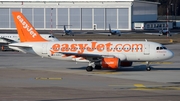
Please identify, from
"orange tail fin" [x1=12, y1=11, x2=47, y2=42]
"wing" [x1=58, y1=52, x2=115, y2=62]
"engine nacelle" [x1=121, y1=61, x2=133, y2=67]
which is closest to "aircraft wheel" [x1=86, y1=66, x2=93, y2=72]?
"wing" [x1=58, y1=52, x2=115, y2=62]

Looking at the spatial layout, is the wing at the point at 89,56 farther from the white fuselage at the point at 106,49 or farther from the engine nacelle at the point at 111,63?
the engine nacelle at the point at 111,63

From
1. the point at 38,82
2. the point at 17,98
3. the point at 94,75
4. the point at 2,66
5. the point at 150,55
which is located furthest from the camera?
the point at 2,66

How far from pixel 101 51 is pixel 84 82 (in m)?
8.57

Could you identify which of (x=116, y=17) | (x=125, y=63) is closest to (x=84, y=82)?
(x=125, y=63)

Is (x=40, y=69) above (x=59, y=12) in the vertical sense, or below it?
below

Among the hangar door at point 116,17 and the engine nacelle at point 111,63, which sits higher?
the hangar door at point 116,17

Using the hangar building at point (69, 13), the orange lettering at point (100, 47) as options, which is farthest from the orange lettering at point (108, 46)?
the hangar building at point (69, 13)

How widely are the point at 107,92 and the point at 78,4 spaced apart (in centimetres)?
9141

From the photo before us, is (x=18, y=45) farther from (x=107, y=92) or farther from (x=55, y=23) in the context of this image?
(x=55, y=23)

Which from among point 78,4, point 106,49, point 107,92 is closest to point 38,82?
point 107,92

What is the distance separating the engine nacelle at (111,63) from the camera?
133 ft

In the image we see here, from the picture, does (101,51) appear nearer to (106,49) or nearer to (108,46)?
(106,49)

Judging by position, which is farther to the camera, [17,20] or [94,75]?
→ [17,20]

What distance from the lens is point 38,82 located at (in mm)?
34156
